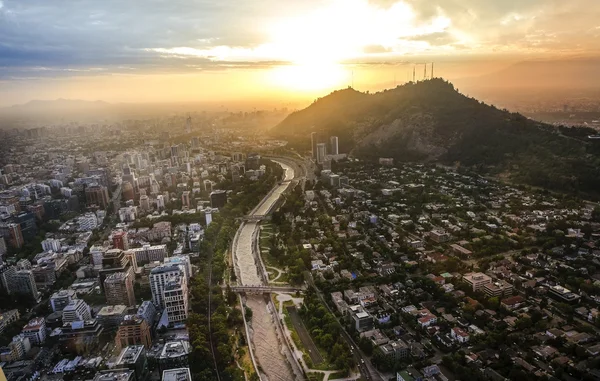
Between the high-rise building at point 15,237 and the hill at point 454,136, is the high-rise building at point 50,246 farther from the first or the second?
the hill at point 454,136

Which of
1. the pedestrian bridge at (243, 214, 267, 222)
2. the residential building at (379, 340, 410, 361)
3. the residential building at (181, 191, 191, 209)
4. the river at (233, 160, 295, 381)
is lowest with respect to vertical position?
the pedestrian bridge at (243, 214, 267, 222)

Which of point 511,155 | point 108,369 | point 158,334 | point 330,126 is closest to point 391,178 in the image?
point 511,155

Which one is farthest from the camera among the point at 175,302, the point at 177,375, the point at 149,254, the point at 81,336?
the point at 149,254

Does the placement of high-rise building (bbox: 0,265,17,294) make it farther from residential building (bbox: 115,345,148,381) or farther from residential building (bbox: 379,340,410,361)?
residential building (bbox: 379,340,410,361)

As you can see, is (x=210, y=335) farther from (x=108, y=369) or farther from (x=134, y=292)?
(x=134, y=292)

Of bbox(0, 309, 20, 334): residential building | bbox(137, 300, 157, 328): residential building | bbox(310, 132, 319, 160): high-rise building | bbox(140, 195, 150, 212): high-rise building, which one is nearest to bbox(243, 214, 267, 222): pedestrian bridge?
bbox(140, 195, 150, 212): high-rise building

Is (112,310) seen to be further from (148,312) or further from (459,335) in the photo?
(459,335)

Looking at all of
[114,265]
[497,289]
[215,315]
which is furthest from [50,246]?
[497,289]
